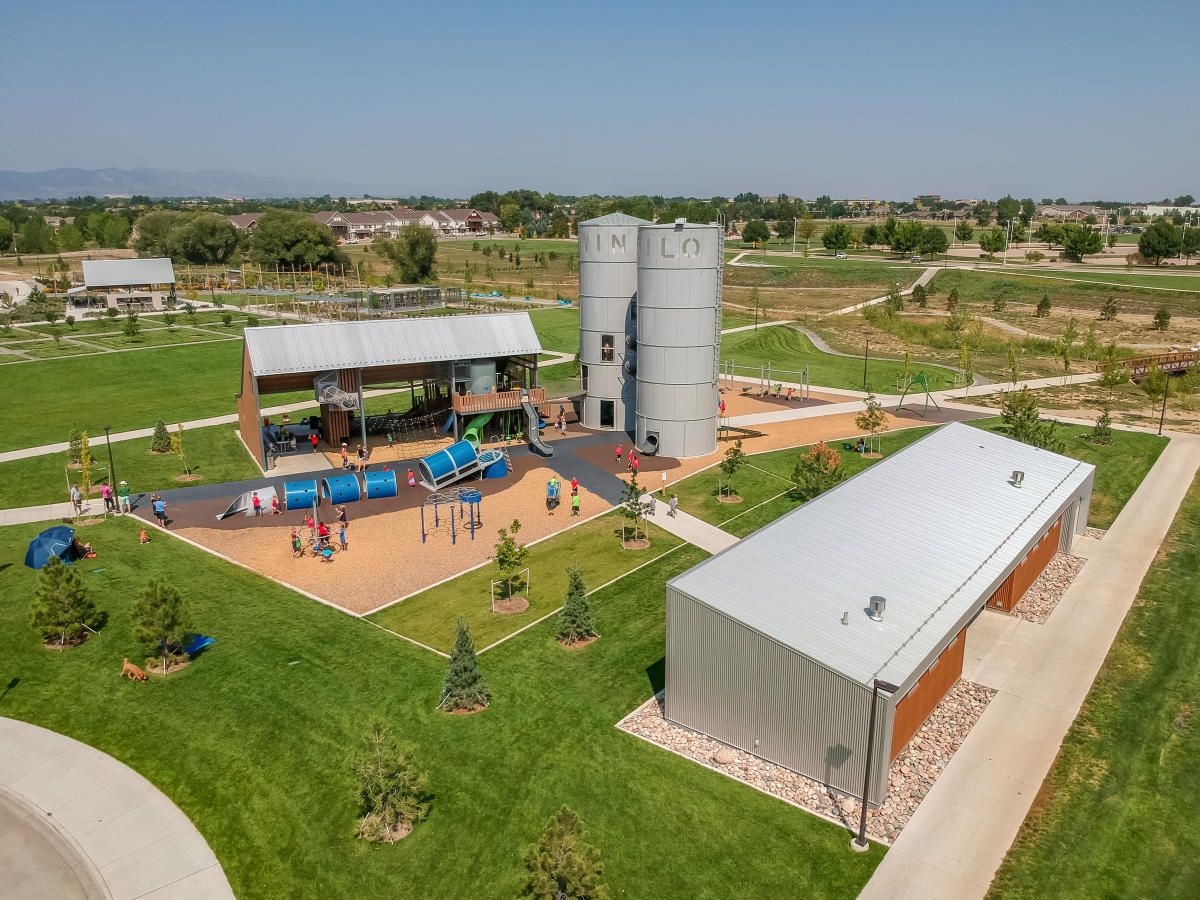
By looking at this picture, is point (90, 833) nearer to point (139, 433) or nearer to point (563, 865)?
point (563, 865)

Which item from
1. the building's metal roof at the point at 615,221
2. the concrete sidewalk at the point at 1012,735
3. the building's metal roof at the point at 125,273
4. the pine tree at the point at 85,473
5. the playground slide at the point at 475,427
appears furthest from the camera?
the building's metal roof at the point at 125,273

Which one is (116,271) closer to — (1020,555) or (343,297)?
(343,297)

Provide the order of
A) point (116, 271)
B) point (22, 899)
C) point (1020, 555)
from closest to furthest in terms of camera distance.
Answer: point (22, 899), point (1020, 555), point (116, 271)

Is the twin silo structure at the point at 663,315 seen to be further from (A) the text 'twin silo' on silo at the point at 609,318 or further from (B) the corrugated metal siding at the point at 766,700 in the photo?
(B) the corrugated metal siding at the point at 766,700

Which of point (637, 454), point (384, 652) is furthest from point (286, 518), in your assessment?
point (637, 454)

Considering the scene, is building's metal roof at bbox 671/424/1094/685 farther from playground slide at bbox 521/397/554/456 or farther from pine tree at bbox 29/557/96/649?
playground slide at bbox 521/397/554/456

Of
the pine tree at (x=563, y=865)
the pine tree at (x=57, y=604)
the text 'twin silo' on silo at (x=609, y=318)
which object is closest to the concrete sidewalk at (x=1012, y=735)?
the pine tree at (x=563, y=865)
